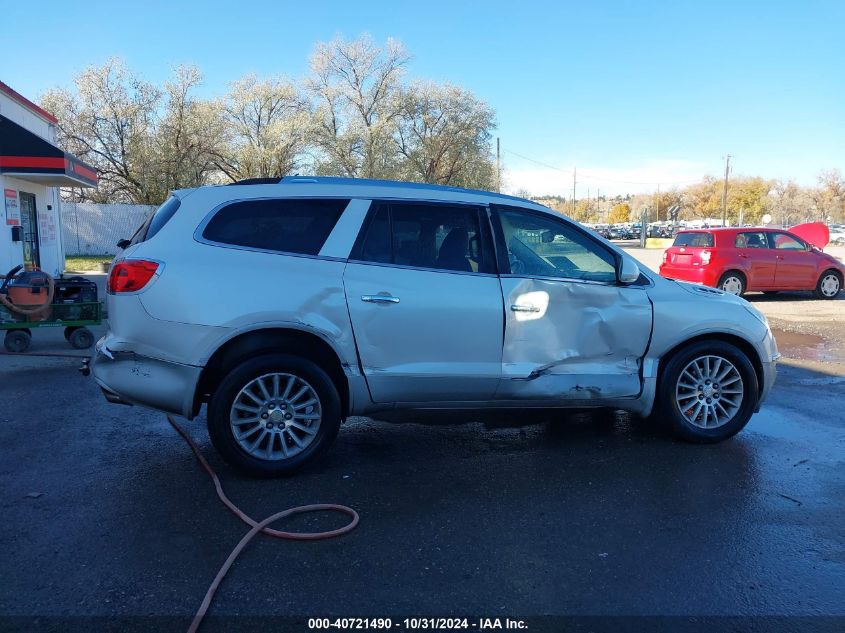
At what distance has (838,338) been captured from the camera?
407 inches

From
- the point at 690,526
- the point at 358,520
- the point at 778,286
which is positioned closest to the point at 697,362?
the point at 690,526

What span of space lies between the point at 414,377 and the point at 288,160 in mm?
37793

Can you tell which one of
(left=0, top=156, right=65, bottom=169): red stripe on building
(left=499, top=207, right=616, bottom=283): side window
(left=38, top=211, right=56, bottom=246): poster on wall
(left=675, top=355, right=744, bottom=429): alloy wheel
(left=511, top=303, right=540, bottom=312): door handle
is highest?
(left=0, top=156, right=65, bottom=169): red stripe on building

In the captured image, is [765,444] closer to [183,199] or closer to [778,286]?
[183,199]

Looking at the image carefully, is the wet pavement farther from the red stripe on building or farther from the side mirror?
the red stripe on building

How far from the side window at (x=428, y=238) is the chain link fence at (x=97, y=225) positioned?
31.5 metres

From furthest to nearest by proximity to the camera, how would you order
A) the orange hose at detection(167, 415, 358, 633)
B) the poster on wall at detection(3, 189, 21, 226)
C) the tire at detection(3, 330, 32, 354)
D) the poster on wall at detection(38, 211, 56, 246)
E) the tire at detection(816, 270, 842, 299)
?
the poster on wall at detection(38, 211, 56, 246) < the poster on wall at detection(3, 189, 21, 226) < the tire at detection(816, 270, 842, 299) < the tire at detection(3, 330, 32, 354) < the orange hose at detection(167, 415, 358, 633)

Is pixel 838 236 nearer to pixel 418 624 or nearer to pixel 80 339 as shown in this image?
pixel 80 339

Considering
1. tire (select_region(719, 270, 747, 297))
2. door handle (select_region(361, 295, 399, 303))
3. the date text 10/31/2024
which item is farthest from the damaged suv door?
tire (select_region(719, 270, 747, 297))

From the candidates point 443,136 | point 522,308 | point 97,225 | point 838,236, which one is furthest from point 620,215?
point 522,308

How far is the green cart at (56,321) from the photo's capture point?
8406 millimetres

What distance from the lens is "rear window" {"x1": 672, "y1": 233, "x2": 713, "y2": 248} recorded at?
1448 cm

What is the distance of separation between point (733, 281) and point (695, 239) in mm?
1240

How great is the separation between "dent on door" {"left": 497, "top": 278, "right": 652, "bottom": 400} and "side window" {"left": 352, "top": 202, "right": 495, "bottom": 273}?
0.33 m
